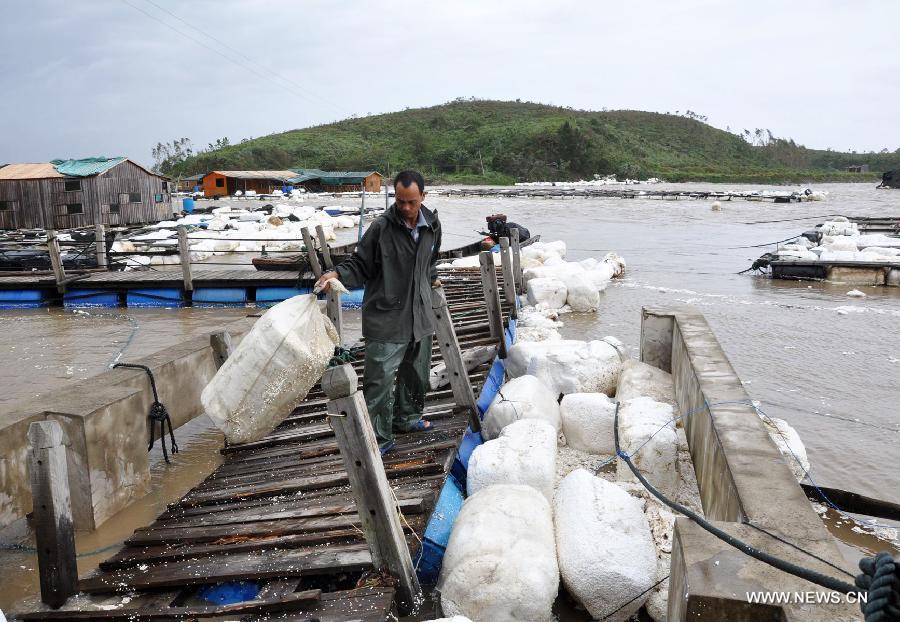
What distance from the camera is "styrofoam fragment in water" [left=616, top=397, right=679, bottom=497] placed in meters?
4.15

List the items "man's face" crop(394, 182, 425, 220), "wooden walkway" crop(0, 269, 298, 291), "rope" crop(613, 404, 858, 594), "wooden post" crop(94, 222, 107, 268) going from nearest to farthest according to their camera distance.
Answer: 1. "rope" crop(613, 404, 858, 594)
2. "man's face" crop(394, 182, 425, 220)
3. "wooden walkway" crop(0, 269, 298, 291)
4. "wooden post" crop(94, 222, 107, 268)

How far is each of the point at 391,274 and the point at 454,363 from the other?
128 centimetres

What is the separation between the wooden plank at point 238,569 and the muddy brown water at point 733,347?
1221mm

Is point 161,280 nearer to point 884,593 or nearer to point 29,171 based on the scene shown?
point 884,593

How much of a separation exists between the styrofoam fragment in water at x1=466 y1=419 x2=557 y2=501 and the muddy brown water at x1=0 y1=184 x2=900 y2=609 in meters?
2.05

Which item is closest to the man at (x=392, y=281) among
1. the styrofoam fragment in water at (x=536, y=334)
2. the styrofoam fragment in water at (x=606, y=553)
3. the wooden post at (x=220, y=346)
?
the styrofoam fragment in water at (x=606, y=553)

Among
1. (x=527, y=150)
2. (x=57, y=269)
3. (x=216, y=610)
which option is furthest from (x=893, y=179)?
Answer: (x=216, y=610)

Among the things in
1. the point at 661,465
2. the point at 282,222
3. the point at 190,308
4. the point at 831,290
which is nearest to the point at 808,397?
the point at 661,465

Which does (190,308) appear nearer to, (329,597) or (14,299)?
(14,299)

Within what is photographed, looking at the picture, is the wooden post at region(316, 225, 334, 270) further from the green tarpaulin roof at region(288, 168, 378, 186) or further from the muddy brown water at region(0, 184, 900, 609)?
the green tarpaulin roof at region(288, 168, 378, 186)

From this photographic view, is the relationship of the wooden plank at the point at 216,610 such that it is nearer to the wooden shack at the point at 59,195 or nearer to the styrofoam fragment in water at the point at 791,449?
the styrofoam fragment in water at the point at 791,449

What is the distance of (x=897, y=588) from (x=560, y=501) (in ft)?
7.24

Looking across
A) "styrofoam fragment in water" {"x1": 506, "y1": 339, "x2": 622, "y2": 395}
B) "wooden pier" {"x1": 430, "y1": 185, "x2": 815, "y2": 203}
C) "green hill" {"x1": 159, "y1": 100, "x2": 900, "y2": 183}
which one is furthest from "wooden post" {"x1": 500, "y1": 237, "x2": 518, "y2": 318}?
"green hill" {"x1": 159, "y1": 100, "x2": 900, "y2": 183}

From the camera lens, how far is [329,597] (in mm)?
2766
